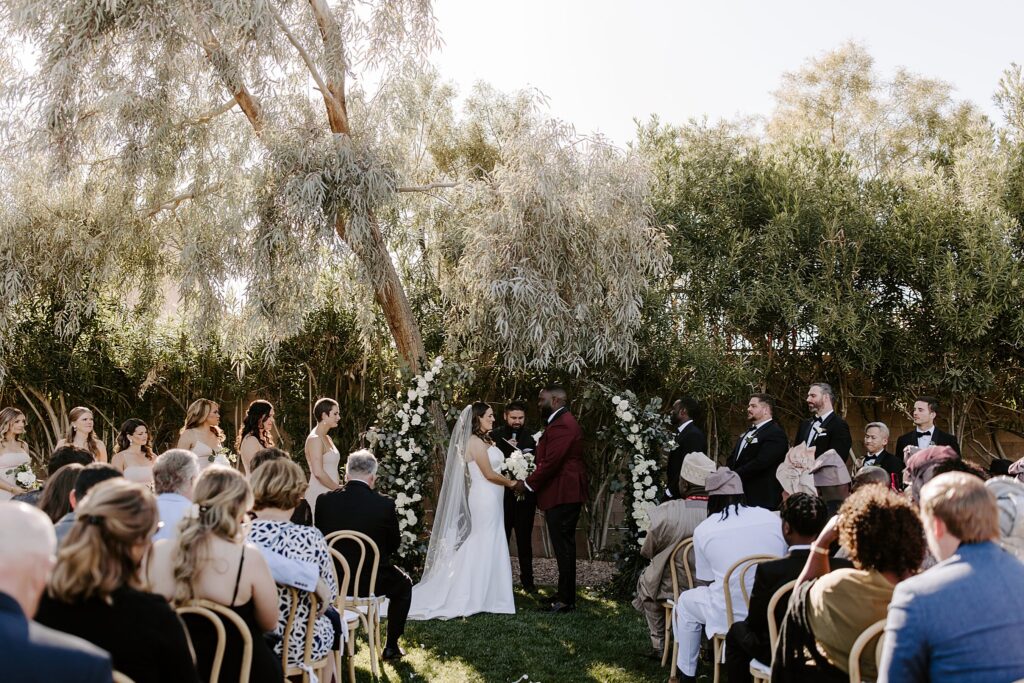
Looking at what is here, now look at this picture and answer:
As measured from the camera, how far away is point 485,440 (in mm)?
7773

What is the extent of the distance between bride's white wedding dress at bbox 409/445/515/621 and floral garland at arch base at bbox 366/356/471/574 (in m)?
0.92

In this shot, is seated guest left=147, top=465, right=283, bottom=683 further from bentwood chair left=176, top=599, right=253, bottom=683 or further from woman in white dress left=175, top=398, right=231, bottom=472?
woman in white dress left=175, top=398, right=231, bottom=472

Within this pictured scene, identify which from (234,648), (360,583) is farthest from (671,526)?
(234,648)

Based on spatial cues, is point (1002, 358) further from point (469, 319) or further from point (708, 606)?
point (708, 606)

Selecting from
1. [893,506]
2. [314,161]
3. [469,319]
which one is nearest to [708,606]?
[893,506]

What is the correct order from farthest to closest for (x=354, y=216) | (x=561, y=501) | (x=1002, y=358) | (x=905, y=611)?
(x=1002, y=358) < (x=354, y=216) < (x=561, y=501) < (x=905, y=611)

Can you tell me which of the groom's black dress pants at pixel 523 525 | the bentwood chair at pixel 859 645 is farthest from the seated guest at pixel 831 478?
the bentwood chair at pixel 859 645

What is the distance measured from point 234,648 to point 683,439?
4.50 meters

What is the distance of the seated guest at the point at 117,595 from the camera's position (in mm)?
2377

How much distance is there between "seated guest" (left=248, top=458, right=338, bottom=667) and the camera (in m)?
3.81

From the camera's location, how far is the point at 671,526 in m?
5.52

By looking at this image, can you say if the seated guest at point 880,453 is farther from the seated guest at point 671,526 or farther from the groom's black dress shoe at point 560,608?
the groom's black dress shoe at point 560,608

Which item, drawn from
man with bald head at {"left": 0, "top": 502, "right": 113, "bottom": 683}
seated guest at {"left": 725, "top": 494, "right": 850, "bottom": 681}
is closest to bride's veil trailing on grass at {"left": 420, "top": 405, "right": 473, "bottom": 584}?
seated guest at {"left": 725, "top": 494, "right": 850, "bottom": 681}

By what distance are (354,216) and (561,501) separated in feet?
9.93
